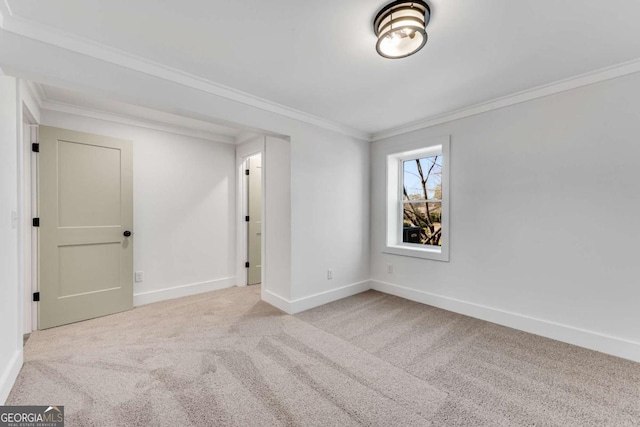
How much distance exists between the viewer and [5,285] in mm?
1736

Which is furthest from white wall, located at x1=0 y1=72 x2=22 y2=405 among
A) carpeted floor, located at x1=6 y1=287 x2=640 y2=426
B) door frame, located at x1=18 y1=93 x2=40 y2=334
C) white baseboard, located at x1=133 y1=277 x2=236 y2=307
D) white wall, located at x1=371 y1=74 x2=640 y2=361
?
white wall, located at x1=371 y1=74 x2=640 y2=361

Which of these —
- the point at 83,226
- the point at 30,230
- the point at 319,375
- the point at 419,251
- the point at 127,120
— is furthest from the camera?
the point at 419,251

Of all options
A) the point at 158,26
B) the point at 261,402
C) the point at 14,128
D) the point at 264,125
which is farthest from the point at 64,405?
the point at 264,125

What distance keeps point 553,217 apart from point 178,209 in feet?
14.0

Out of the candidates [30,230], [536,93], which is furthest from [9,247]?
[536,93]

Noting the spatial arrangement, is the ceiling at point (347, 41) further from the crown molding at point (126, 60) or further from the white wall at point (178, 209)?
the white wall at point (178, 209)

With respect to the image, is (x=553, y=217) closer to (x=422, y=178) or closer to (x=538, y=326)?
(x=538, y=326)

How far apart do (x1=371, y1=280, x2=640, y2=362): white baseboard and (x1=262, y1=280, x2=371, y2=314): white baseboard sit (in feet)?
2.25

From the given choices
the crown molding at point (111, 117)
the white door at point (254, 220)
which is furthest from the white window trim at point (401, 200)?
the crown molding at point (111, 117)

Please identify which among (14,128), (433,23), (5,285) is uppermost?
(433,23)

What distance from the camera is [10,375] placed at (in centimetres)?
178

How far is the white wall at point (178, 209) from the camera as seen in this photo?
3.38 meters

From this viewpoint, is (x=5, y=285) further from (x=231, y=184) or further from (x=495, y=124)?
(x=495, y=124)

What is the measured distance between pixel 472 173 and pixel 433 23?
1830 mm
